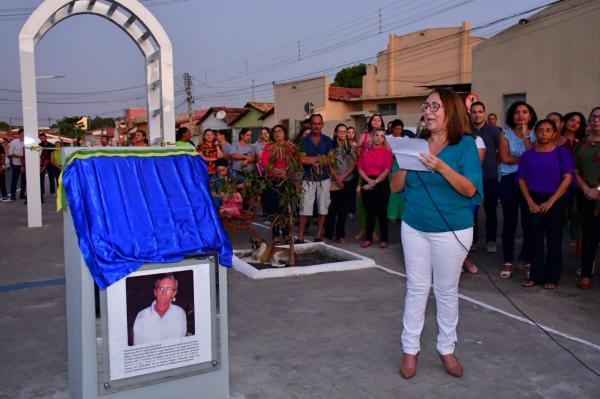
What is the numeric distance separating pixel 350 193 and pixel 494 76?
1712 cm

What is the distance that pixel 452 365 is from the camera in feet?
14.4

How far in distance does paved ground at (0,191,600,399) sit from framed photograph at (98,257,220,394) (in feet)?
1.88

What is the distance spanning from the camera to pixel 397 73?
43781 millimetres

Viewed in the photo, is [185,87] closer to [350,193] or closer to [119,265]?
[350,193]

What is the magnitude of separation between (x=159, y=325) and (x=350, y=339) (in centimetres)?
203

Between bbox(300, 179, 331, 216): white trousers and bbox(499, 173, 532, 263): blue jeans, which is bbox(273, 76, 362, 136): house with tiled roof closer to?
bbox(300, 179, 331, 216): white trousers

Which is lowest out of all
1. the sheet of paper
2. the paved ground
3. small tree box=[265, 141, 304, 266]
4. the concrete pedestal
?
the paved ground

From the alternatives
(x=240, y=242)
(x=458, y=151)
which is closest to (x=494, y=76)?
(x=240, y=242)

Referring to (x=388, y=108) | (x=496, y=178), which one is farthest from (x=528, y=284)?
(x=388, y=108)

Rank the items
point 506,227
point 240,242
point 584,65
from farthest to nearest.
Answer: point 584,65 → point 240,242 → point 506,227

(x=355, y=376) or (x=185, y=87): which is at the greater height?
(x=185, y=87)

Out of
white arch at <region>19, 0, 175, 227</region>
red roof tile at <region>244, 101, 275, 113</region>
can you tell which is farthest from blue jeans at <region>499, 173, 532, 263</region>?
red roof tile at <region>244, 101, 275, 113</region>

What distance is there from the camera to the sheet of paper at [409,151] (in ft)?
13.3

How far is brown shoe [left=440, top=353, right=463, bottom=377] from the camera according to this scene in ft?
14.4
